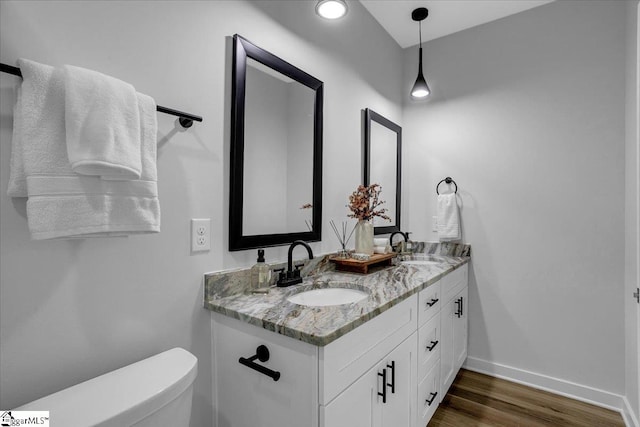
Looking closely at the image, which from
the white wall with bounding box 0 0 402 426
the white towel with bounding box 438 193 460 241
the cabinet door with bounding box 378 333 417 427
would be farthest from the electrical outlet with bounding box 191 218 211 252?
the white towel with bounding box 438 193 460 241

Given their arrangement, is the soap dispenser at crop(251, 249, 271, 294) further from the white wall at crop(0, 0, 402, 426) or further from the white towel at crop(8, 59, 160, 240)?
the white towel at crop(8, 59, 160, 240)

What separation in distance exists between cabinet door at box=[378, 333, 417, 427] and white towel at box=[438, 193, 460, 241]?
1177 mm

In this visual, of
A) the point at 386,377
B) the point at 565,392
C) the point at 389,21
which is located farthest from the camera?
the point at 389,21

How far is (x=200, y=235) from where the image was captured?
1.19m

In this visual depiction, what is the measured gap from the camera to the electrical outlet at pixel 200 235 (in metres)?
1.17

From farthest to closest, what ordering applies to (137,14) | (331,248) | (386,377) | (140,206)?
(331,248), (386,377), (137,14), (140,206)

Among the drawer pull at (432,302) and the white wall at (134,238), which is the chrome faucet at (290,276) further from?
the drawer pull at (432,302)

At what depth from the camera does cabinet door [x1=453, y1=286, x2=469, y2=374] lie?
7.00ft

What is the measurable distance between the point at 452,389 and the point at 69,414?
7.21ft

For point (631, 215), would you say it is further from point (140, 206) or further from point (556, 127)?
point (140, 206)

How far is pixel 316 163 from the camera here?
177 cm

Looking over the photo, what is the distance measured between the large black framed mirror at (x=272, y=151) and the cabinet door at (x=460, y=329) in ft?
3.90

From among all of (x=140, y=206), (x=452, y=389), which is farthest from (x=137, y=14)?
(x=452, y=389)

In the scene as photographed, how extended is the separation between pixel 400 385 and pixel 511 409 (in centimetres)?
112
